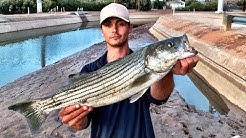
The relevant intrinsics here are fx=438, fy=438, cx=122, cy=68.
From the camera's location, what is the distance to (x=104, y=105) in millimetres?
3936

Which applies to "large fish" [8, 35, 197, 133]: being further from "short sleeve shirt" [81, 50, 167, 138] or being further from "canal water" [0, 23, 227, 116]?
"canal water" [0, 23, 227, 116]

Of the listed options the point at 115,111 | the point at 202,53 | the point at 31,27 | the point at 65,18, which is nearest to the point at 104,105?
the point at 115,111

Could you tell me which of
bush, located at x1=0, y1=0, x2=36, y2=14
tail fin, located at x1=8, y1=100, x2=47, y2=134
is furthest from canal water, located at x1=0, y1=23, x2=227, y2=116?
bush, located at x1=0, y1=0, x2=36, y2=14

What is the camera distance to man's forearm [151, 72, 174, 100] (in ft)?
12.8

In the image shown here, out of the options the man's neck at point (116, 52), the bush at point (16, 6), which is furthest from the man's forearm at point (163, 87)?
the bush at point (16, 6)

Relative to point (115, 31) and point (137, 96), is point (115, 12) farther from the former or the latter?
point (137, 96)

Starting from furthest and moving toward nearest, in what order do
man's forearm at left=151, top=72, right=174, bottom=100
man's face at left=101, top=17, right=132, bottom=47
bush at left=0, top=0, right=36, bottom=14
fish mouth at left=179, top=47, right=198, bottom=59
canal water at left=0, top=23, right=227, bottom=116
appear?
bush at left=0, top=0, right=36, bottom=14 → canal water at left=0, top=23, right=227, bottom=116 → man's face at left=101, top=17, right=132, bottom=47 → man's forearm at left=151, top=72, right=174, bottom=100 → fish mouth at left=179, top=47, right=198, bottom=59

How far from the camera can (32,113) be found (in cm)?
419

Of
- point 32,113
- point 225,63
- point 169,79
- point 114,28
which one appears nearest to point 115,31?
point 114,28

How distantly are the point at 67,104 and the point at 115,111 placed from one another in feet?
1.48

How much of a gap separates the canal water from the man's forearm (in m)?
9.51

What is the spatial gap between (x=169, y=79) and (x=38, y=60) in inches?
1056

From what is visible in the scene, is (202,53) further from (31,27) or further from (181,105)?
(31,27)

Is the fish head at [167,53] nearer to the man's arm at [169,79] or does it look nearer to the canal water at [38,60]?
the man's arm at [169,79]
